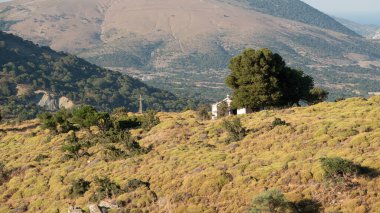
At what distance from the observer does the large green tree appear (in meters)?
61.2

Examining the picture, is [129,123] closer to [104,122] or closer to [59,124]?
[104,122]

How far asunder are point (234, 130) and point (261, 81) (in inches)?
589

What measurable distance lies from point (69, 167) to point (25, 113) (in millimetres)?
108243

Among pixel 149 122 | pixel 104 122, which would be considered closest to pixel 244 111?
pixel 149 122

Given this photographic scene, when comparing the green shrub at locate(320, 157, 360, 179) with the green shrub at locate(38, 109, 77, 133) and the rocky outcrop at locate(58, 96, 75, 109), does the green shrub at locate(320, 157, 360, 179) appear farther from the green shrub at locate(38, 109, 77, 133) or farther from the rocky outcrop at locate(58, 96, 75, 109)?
the rocky outcrop at locate(58, 96, 75, 109)

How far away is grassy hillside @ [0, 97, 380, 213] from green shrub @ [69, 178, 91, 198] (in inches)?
14.8

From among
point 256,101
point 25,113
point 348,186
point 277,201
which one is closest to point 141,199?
point 277,201

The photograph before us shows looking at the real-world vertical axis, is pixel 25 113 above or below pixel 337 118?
below

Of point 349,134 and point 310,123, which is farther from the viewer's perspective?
point 310,123

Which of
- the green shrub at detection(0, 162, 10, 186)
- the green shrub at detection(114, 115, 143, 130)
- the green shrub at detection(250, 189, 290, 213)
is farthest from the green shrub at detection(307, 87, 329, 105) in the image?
the green shrub at detection(250, 189, 290, 213)

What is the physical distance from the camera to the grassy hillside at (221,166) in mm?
33250

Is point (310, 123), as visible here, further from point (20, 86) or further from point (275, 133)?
point (20, 86)

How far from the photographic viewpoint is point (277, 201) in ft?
99.2

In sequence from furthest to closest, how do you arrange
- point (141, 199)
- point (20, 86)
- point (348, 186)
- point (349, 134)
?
1. point (20, 86)
2. point (349, 134)
3. point (141, 199)
4. point (348, 186)
